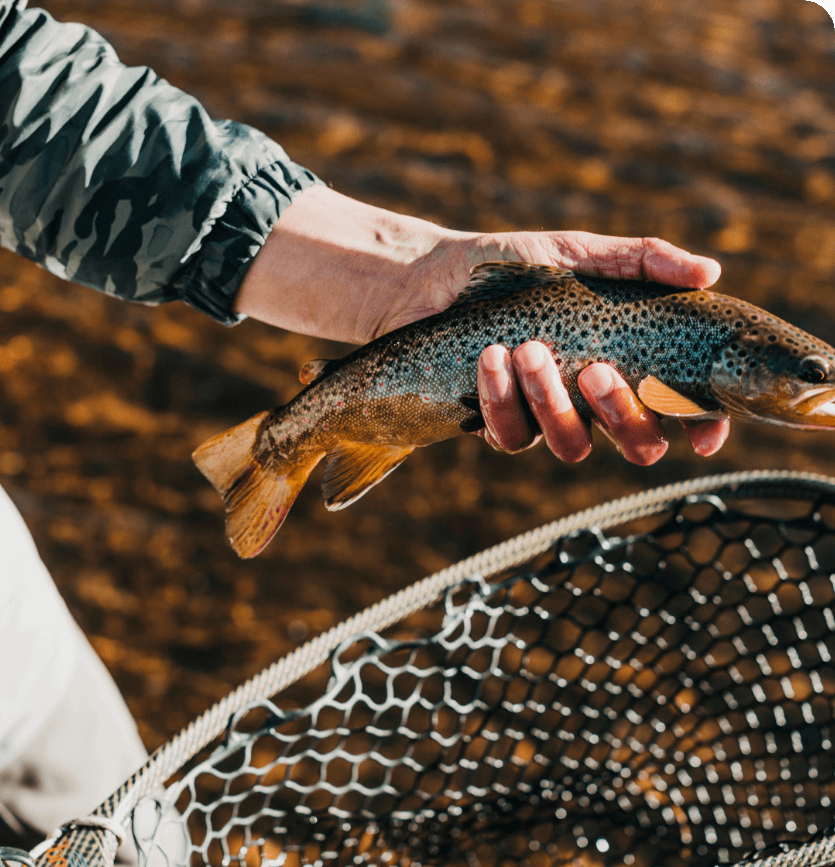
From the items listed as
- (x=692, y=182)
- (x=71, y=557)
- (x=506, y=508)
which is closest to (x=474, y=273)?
(x=506, y=508)

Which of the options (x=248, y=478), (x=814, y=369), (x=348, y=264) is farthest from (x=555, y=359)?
(x=248, y=478)

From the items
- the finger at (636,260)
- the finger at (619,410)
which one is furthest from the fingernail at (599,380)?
the finger at (636,260)

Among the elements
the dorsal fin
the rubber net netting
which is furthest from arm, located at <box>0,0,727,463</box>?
the rubber net netting

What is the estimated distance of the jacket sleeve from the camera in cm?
196

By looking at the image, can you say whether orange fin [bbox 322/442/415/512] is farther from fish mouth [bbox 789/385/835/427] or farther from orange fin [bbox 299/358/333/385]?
fish mouth [bbox 789/385/835/427]

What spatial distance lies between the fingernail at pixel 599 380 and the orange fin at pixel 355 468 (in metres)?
0.49

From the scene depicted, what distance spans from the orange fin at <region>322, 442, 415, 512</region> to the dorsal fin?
440mm

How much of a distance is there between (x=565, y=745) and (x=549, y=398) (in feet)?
4.83

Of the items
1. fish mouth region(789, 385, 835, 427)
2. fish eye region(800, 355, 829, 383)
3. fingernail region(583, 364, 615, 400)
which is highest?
fish eye region(800, 355, 829, 383)

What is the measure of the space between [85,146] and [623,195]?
13.9 ft

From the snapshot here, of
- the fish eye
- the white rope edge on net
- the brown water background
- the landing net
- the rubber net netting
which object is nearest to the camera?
the fish eye

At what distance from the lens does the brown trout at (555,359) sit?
1.74m

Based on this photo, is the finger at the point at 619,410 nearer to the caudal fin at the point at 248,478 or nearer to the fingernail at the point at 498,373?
the fingernail at the point at 498,373

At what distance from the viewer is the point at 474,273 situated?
1.81 m
